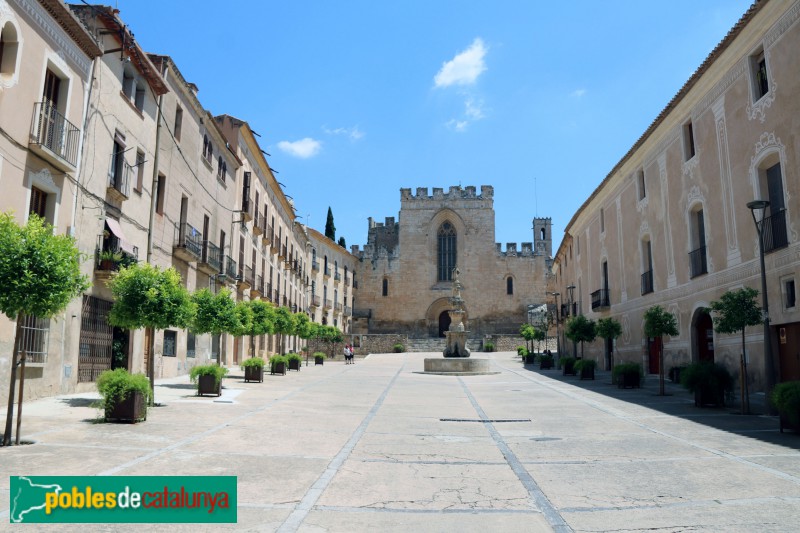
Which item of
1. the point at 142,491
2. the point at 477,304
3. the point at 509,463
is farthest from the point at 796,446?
the point at 477,304

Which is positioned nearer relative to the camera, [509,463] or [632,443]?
[509,463]

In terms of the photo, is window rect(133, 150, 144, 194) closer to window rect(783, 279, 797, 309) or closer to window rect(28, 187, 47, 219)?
window rect(28, 187, 47, 219)

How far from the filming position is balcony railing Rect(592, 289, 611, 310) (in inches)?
1106

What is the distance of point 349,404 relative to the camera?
13.8 metres

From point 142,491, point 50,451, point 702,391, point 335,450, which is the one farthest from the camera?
point 702,391

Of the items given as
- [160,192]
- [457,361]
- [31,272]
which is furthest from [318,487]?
[457,361]

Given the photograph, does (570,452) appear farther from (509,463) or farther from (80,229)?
(80,229)

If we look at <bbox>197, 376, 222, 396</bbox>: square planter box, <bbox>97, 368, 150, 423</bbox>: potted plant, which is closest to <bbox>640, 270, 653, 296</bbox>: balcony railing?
<bbox>197, 376, 222, 396</bbox>: square planter box

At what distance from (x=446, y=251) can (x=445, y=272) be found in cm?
223

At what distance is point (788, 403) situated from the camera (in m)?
9.27

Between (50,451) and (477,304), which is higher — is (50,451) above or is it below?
below

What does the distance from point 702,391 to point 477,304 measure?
1844 inches

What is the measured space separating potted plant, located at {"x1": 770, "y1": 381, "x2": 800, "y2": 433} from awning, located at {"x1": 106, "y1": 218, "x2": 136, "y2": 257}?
48.4 ft

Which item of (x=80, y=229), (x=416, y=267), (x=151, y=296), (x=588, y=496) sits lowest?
(x=588, y=496)
